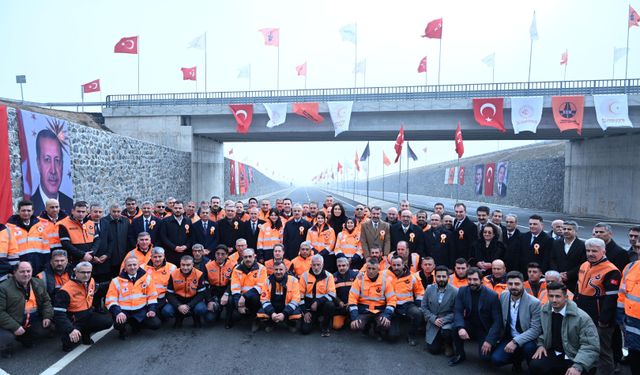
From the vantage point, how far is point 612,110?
709 inches

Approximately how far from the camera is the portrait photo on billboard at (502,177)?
37.3 meters

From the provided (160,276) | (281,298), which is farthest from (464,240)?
(160,276)

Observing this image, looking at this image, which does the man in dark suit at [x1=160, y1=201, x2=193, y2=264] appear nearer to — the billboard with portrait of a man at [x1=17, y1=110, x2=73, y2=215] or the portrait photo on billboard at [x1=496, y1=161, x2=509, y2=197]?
the billboard with portrait of a man at [x1=17, y1=110, x2=73, y2=215]

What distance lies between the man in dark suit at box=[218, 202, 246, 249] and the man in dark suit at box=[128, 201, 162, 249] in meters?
1.22

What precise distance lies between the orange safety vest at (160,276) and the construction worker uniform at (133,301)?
0.21 m

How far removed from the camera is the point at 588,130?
20.3 m

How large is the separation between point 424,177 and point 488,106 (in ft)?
186

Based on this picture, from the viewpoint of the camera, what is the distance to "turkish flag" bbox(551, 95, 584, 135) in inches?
717

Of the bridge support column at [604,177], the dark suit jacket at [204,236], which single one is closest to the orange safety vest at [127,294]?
the dark suit jacket at [204,236]

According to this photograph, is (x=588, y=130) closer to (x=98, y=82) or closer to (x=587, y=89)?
(x=587, y=89)

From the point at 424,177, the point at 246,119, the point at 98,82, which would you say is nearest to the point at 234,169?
the point at 98,82

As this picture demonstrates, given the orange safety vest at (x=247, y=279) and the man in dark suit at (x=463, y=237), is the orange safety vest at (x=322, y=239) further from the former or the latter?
the man in dark suit at (x=463, y=237)

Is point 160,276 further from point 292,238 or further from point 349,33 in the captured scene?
point 349,33

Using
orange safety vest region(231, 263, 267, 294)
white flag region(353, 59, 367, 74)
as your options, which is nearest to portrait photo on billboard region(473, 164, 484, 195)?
white flag region(353, 59, 367, 74)
